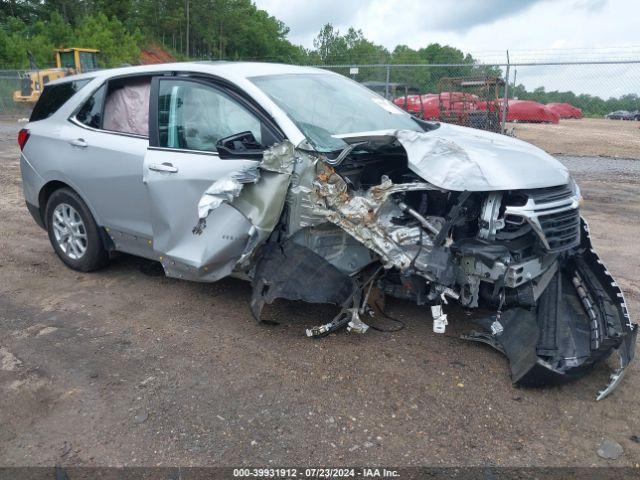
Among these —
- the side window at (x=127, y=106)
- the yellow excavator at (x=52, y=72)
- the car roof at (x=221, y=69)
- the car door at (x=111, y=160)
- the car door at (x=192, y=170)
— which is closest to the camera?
the car door at (x=192, y=170)

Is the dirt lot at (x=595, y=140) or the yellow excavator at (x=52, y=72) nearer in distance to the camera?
the dirt lot at (x=595, y=140)

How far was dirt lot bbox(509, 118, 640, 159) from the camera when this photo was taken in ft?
46.9

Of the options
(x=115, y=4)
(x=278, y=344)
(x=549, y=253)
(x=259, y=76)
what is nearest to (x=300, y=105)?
(x=259, y=76)

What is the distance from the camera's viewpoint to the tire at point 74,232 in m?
4.91

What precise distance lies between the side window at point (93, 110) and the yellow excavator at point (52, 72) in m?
22.9

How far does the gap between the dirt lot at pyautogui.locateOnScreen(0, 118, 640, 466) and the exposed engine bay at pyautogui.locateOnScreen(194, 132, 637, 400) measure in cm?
22

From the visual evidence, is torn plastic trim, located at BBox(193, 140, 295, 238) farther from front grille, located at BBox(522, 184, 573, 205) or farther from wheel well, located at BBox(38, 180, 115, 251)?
wheel well, located at BBox(38, 180, 115, 251)

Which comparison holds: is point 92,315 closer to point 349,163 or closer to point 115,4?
point 349,163

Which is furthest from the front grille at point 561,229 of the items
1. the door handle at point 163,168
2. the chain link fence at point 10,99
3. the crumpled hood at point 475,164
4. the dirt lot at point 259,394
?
the chain link fence at point 10,99

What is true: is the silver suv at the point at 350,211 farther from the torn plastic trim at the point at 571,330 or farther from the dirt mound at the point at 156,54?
the dirt mound at the point at 156,54

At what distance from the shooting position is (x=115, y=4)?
52062 mm

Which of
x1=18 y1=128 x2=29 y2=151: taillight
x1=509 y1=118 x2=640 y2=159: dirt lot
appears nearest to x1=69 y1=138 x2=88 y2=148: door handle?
x1=18 y1=128 x2=29 y2=151: taillight

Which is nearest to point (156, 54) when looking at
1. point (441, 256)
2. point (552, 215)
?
point (441, 256)

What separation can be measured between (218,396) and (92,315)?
168cm
